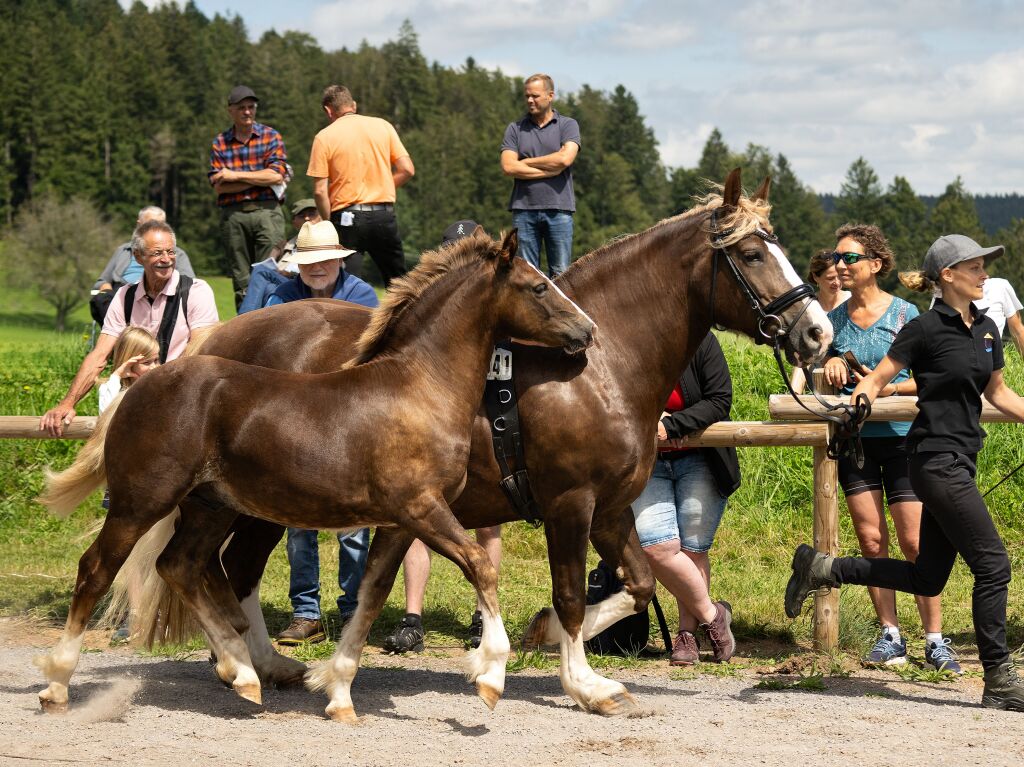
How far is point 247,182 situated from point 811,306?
22.8 ft

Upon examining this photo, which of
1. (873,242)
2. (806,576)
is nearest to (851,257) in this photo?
(873,242)

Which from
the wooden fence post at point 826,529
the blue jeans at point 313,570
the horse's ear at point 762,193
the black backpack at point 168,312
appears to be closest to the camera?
the horse's ear at point 762,193

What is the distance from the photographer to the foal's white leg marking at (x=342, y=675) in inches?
207

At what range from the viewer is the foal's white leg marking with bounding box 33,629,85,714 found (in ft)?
16.8

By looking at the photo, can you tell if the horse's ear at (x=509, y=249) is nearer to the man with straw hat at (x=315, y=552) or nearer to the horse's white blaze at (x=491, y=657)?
the horse's white blaze at (x=491, y=657)

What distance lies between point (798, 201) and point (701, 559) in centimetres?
9756

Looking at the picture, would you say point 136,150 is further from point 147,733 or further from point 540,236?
point 147,733

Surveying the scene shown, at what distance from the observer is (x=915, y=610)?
7.70 metres

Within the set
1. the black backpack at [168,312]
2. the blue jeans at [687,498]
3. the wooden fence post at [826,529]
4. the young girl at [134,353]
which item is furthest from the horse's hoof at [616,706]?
the black backpack at [168,312]

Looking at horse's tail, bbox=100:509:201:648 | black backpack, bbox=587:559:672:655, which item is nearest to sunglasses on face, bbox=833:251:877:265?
black backpack, bbox=587:559:672:655

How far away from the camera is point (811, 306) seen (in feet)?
17.5

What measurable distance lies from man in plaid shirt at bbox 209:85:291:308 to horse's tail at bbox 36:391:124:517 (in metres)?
5.19

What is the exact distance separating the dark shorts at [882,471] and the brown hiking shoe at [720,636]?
96 centimetres

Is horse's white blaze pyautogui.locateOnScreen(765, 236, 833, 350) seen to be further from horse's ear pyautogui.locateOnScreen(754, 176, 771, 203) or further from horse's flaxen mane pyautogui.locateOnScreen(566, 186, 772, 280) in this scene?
horse's ear pyautogui.locateOnScreen(754, 176, 771, 203)
